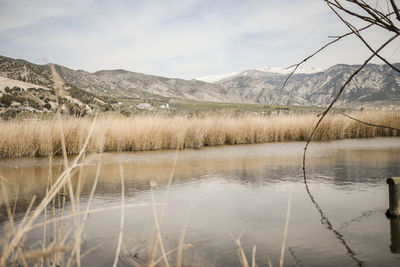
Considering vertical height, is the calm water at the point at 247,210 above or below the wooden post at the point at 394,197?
below

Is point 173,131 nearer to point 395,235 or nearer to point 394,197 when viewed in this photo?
point 394,197

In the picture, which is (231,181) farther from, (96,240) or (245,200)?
(96,240)

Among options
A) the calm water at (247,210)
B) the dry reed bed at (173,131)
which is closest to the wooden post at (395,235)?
the calm water at (247,210)

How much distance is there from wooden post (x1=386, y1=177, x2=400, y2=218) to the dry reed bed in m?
6.45

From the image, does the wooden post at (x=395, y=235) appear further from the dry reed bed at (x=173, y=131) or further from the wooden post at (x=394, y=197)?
the dry reed bed at (x=173, y=131)

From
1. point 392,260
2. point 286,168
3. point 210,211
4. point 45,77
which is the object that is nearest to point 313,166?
point 286,168

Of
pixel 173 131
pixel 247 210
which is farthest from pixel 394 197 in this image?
pixel 173 131

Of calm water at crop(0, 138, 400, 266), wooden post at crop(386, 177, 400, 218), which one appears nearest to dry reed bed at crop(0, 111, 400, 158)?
calm water at crop(0, 138, 400, 266)

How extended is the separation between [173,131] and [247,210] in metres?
7.79

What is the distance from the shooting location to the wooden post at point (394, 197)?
10.6 feet

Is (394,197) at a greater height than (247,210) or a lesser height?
greater

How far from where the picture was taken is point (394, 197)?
3.42 m

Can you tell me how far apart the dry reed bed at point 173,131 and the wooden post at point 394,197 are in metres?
6.45

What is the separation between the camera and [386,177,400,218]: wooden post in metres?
3.23
